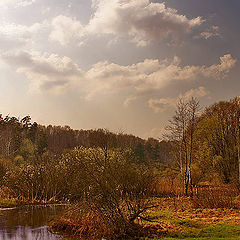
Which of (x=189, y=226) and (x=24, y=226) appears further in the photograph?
(x=24, y=226)

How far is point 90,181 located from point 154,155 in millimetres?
59866

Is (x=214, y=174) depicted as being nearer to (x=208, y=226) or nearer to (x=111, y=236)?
(x=208, y=226)

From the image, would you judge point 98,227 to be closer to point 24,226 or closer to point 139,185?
point 139,185

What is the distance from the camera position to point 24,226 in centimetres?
1333

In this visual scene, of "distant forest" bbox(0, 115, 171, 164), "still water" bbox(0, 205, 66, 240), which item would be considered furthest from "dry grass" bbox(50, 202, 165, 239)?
"distant forest" bbox(0, 115, 171, 164)

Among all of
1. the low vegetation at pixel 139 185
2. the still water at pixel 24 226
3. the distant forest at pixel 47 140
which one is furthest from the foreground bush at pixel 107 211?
the distant forest at pixel 47 140

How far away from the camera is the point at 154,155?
70.8m

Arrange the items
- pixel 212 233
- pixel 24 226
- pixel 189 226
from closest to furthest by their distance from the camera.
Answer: pixel 212 233
pixel 189 226
pixel 24 226

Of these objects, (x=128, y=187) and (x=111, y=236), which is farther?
(x=128, y=187)

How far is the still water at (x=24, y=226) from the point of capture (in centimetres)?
1117

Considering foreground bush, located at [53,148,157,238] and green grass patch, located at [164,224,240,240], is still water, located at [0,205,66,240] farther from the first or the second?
green grass patch, located at [164,224,240,240]

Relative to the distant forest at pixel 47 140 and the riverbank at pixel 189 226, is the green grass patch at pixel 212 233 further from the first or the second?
the distant forest at pixel 47 140

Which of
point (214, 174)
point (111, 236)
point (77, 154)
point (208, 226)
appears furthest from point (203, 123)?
point (111, 236)

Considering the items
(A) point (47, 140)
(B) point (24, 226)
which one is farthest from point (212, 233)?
(A) point (47, 140)
